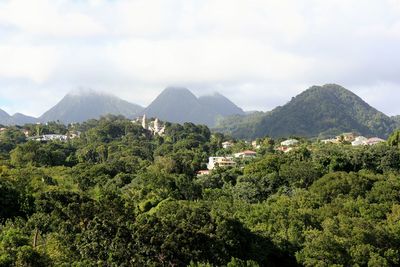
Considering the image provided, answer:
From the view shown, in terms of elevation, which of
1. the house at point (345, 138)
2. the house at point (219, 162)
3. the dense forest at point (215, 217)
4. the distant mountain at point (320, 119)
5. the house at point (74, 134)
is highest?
the distant mountain at point (320, 119)

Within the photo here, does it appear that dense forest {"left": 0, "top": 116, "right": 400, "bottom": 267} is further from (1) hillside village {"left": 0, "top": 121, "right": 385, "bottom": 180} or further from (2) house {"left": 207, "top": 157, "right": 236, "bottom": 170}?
(2) house {"left": 207, "top": 157, "right": 236, "bottom": 170}

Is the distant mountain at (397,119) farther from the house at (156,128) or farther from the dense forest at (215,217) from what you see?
the dense forest at (215,217)

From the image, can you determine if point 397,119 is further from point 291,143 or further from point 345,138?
point 291,143

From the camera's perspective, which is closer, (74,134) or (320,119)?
(74,134)

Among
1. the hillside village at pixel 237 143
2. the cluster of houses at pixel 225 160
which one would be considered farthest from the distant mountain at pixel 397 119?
the cluster of houses at pixel 225 160

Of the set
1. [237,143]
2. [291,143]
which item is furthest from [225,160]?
[237,143]

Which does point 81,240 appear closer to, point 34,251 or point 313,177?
point 34,251
